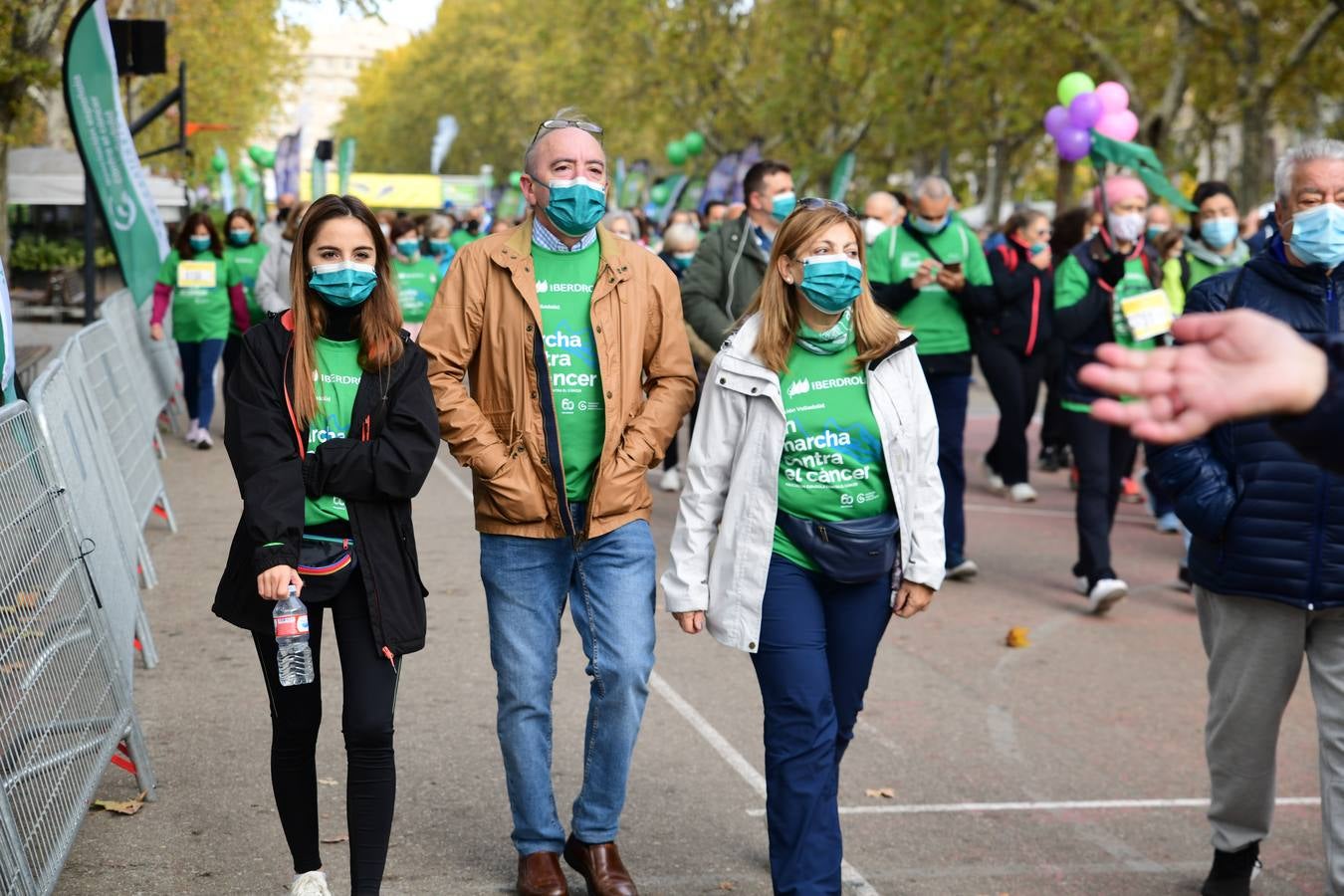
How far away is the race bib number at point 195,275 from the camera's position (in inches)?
545

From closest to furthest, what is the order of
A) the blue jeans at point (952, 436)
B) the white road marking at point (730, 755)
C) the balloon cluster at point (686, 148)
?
the white road marking at point (730, 755) → the blue jeans at point (952, 436) → the balloon cluster at point (686, 148)

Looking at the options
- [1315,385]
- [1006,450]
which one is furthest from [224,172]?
[1315,385]

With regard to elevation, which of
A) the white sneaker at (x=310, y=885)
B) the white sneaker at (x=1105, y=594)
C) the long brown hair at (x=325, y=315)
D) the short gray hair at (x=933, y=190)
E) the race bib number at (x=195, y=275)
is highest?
the long brown hair at (x=325, y=315)

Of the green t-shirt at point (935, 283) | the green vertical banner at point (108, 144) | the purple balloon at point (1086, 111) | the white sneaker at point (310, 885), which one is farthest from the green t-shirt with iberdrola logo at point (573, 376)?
the purple balloon at point (1086, 111)

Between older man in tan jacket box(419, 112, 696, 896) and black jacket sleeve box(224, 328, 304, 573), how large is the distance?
1.84 feet

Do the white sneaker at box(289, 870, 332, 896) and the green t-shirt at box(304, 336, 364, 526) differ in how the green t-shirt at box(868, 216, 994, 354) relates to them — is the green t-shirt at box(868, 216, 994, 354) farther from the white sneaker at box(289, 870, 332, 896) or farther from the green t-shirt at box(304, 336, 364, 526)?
the white sneaker at box(289, 870, 332, 896)

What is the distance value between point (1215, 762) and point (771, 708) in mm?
1384

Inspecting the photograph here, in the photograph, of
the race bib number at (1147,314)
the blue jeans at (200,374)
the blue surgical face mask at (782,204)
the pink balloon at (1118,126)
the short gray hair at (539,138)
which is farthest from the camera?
the blue jeans at (200,374)

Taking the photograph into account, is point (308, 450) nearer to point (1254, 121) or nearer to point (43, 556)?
point (43, 556)

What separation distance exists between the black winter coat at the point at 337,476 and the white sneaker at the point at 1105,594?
208 inches

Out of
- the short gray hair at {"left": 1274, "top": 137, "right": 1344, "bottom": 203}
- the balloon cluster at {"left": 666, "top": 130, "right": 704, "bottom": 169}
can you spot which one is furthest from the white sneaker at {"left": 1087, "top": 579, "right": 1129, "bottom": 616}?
the balloon cluster at {"left": 666, "top": 130, "right": 704, "bottom": 169}

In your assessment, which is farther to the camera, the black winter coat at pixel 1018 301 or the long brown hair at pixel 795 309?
the black winter coat at pixel 1018 301

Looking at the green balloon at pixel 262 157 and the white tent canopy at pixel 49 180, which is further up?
the white tent canopy at pixel 49 180

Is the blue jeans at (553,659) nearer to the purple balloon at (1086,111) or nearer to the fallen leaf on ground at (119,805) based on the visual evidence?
the fallen leaf on ground at (119,805)
